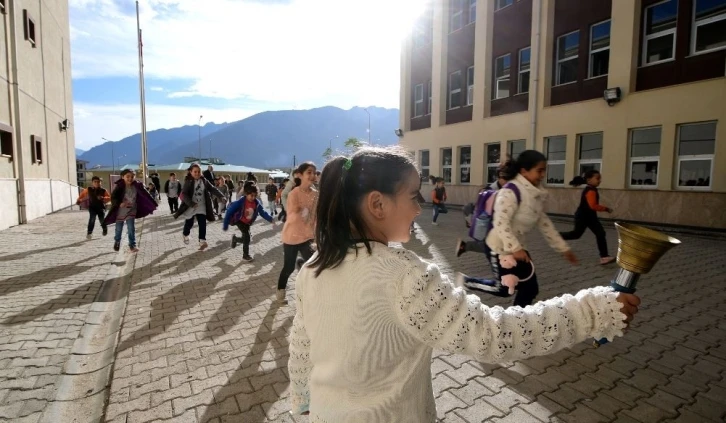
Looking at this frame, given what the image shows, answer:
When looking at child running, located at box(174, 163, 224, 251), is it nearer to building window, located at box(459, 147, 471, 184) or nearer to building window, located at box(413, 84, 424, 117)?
building window, located at box(459, 147, 471, 184)

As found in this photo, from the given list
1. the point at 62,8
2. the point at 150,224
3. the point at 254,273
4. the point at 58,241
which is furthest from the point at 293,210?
the point at 62,8

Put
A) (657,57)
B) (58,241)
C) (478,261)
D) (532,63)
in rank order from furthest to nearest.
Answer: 1. (532,63)
2. (657,57)
3. (58,241)
4. (478,261)

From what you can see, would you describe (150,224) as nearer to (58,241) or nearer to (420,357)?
(58,241)

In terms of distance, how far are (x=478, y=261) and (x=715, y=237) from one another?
8035mm

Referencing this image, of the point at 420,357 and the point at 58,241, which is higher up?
the point at 420,357

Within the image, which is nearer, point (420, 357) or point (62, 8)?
point (420, 357)

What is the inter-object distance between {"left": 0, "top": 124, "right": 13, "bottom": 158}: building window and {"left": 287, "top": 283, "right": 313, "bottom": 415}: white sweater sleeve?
17.7 meters

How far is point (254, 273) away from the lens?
745 cm

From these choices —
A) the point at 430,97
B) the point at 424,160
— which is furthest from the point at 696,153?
the point at 430,97

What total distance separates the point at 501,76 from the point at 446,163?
5.72m

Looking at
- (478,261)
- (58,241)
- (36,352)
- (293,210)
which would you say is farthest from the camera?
(58,241)

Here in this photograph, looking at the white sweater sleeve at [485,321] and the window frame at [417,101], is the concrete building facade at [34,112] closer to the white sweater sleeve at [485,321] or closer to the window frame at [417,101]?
the white sweater sleeve at [485,321]

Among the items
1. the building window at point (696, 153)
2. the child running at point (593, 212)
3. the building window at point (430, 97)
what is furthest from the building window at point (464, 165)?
the child running at point (593, 212)

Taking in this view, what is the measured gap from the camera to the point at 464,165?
2306cm
